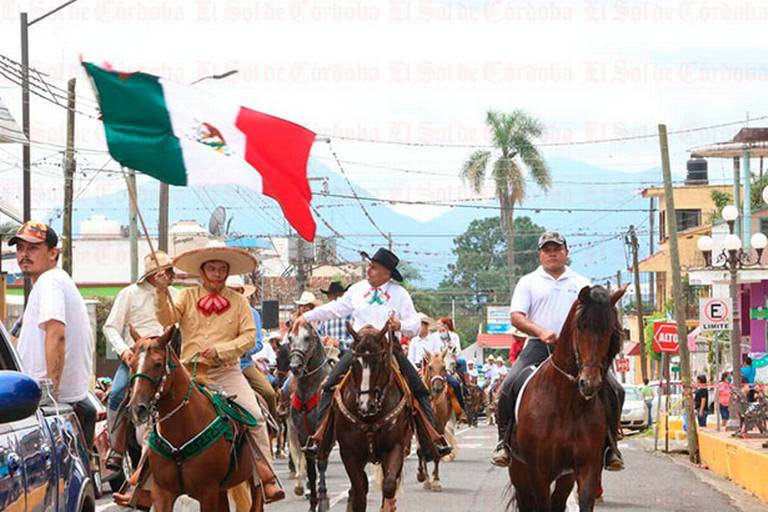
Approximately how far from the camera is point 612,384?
12477mm

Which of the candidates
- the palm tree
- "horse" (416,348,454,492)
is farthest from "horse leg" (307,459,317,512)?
the palm tree

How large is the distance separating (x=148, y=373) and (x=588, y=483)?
352cm

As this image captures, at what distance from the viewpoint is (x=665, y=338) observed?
3594 cm

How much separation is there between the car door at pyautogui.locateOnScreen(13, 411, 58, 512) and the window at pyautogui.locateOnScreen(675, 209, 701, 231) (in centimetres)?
7687

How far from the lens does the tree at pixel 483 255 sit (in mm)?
152125

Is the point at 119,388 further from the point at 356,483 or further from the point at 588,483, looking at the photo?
the point at 588,483

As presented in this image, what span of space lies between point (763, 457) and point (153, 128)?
1203 centimetres

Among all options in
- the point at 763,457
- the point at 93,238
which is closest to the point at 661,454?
the point at 763,457

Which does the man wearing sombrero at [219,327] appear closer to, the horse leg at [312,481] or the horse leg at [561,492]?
the horse leg at [561,492]

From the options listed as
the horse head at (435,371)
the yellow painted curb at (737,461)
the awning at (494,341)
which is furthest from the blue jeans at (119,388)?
the awning at (494,341)

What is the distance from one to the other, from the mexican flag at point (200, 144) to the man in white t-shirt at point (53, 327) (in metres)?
0.84

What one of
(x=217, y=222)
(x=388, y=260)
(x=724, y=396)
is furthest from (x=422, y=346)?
(x=217, y=222)

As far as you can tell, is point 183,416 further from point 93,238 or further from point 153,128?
point 93,238

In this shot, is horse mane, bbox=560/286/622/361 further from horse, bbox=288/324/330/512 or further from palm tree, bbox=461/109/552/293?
palm tree, bbox=461/109/552/293
